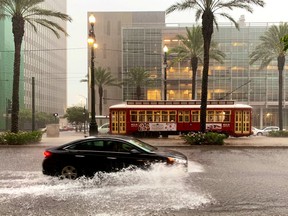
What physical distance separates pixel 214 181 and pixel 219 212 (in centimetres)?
340

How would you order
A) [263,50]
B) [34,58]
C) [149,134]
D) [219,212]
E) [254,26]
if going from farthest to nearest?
[34,58] < [254,26] < [263,50] < [149,134] < [219,212]

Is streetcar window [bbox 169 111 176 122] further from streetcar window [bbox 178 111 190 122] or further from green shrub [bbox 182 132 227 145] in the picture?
green shrub [bbox 182 132 227 145]

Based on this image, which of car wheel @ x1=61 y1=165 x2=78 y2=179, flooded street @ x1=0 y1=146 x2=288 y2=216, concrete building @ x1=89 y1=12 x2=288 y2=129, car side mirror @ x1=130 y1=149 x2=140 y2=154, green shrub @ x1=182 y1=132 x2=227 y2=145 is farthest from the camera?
concrete building @ x1=89 y1=12 x2=288 y2=129

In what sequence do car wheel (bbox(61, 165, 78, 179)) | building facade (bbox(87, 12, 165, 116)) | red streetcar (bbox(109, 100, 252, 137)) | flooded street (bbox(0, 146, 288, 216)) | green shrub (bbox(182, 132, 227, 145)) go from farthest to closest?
building facade (bbox(87, 12, 165, 116))
red streetcar (bbox(109, 100, 252, 137))
green shrub (bbox(182, 132, 227, 145))
car wheel (bbox(61, 165, 78, 179))
flooded street (bbox(0, 146, 288, 216))

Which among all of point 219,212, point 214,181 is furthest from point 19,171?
point 219,212

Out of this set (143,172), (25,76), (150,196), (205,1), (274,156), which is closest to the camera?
(150,196)

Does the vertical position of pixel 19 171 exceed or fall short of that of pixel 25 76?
it falls short

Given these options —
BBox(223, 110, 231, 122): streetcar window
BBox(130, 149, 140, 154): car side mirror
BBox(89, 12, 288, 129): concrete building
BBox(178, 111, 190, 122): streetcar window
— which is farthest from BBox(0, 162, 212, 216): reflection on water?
BBox(89, 12, 288, 129): concrete building

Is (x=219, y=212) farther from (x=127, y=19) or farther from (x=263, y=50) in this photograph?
(x=127, y=19)

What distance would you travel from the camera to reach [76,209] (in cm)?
766

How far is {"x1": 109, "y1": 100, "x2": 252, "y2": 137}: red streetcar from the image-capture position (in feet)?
103

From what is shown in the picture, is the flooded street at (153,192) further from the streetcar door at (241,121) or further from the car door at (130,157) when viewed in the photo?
the streetcar door at (241,121)

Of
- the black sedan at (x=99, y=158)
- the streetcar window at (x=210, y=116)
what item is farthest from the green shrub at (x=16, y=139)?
the streetcar window at (x=210, y=116)

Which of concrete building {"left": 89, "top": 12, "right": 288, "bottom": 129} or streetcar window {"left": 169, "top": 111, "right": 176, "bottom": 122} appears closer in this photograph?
streetcar window {"left": 169, "top": 111, "right": 176, "bottom": 122}
